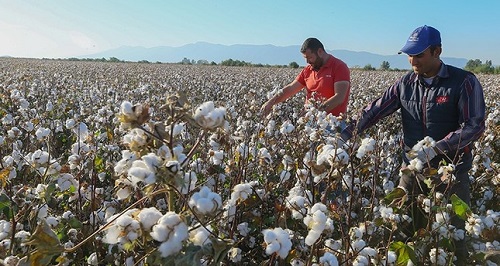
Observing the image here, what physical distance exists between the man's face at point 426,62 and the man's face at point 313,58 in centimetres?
145

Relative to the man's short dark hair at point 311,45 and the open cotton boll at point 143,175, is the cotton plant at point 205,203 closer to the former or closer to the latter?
the open cotton boll at point 143,175

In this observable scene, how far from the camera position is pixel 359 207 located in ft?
9.75

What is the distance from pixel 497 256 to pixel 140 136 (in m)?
2.28

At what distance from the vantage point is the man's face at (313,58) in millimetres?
4414

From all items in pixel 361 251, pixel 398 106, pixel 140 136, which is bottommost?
pixel 361 251

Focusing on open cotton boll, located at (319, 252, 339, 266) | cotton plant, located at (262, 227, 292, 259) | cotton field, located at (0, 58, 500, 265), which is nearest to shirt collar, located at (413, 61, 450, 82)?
cotton field, located at (0, 58, 500, 265)

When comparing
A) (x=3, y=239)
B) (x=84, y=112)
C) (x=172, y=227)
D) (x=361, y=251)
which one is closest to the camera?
(x=172, y=227)

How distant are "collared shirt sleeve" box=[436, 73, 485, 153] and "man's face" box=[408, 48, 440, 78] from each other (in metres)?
0.20

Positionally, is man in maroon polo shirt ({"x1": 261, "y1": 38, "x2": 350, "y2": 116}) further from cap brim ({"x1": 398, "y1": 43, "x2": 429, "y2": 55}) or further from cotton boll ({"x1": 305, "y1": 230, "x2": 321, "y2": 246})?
cotton boll ({"x1": 305, "y1": 230, "x2": 321, "y2": 246})

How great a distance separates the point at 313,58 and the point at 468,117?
1.83 metres

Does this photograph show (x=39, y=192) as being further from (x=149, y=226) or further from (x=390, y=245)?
(x=390, y=245)

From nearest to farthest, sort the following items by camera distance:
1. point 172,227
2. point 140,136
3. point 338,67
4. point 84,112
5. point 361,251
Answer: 1. point 172,227
2. point 140,136
3. point 361,251
4. point 338,67
5. point 84,112

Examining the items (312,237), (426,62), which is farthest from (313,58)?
(312,237)

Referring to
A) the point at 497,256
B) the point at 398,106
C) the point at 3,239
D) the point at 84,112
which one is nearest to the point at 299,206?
the point at 3,239
